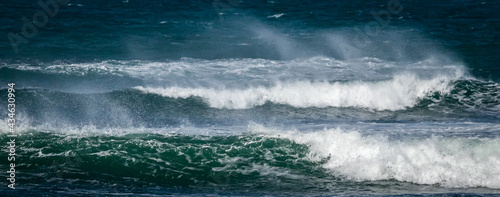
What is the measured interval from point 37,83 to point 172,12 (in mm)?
11437

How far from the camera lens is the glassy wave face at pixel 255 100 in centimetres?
1094

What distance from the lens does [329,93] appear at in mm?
17797

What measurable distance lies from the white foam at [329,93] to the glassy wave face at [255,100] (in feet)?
0.18

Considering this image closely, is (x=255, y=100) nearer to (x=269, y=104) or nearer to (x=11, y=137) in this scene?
(x=269, y=104)

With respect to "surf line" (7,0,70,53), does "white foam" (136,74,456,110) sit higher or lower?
lower

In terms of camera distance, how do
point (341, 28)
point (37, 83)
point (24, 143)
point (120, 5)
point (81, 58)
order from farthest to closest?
point (120, 5) → point (341, 28) → point (81, 58) → point (37, 83) → point (24, 143)

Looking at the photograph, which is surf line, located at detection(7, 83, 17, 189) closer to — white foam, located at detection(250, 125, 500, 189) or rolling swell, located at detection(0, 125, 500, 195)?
rolling swell, located at detection(0, 125, 500, 195)

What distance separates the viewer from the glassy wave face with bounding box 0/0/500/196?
10.9 metres

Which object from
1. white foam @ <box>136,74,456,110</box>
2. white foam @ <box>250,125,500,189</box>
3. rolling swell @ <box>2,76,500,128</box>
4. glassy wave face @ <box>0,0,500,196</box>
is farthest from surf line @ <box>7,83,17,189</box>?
white foam @ <box>250,125,500,189</box>

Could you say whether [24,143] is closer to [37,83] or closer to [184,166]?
[184,166]

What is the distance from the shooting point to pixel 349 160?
1153cm

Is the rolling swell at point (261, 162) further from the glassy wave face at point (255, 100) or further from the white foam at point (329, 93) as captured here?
the white foam at point (329, 93)

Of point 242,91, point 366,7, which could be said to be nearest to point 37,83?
point 242,91

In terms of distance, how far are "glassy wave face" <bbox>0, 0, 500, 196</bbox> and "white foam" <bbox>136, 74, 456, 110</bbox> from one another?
0.06 meters
